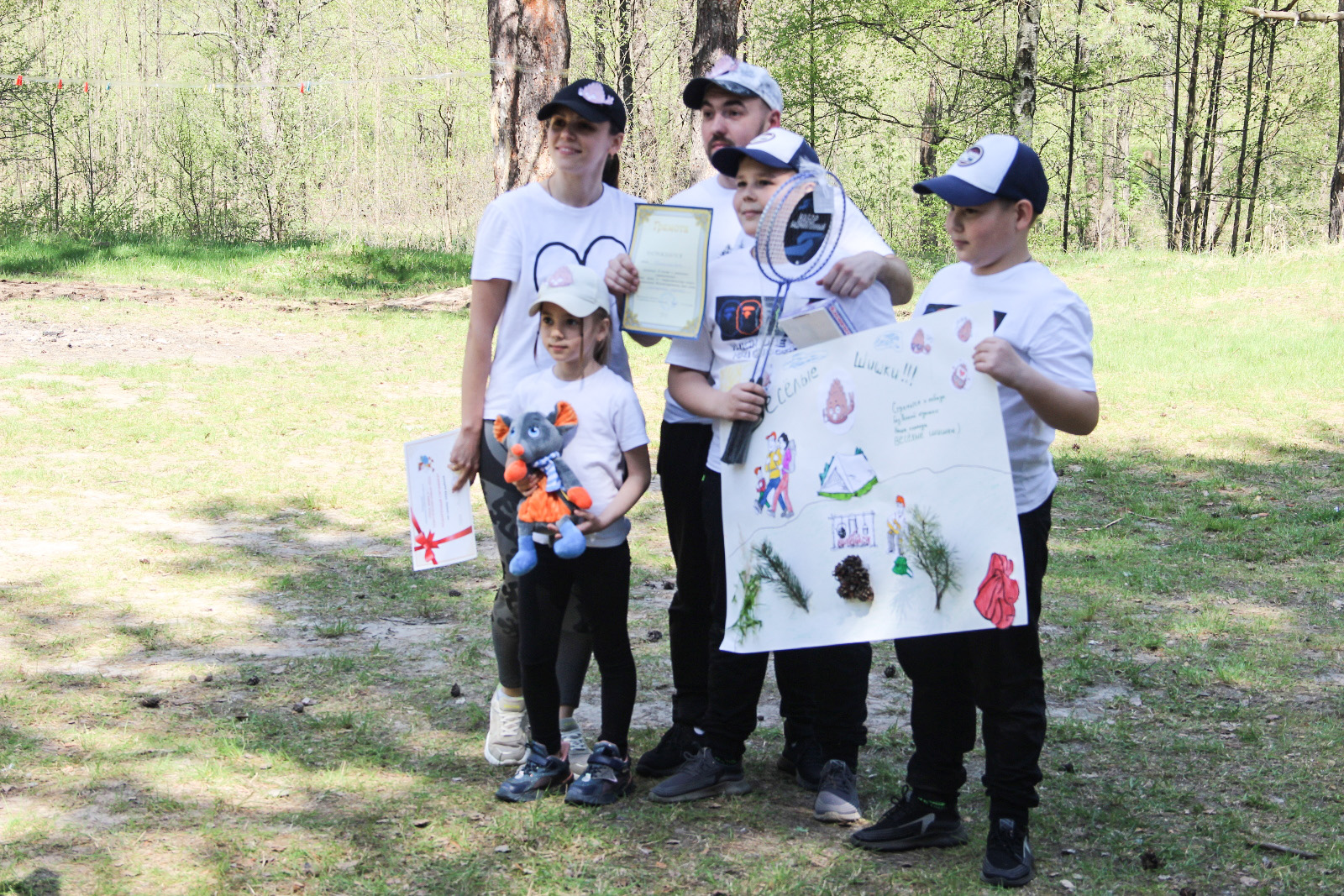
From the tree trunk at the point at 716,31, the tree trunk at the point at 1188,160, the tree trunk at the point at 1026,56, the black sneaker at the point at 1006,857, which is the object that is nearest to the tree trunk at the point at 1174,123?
the tree trunk at the point at 1188,160

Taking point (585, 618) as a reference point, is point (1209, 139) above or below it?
above

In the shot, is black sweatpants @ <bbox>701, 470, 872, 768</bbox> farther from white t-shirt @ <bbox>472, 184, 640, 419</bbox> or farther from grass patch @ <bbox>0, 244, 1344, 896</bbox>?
white t-shirt @ <bbox>472, 184, 640, 419</bbox>

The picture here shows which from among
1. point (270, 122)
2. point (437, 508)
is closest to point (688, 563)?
point (437, 508)

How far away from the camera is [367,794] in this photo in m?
3.60

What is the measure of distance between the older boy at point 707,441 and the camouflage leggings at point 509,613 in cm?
32

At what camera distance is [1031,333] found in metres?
2.83

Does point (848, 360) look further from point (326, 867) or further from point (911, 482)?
point (326, 867)

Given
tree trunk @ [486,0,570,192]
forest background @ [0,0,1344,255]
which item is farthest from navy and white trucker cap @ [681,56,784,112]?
forest background @ [0,0,1344,255]

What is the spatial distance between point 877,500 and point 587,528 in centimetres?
84

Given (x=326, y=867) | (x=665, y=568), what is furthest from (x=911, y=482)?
(x=665, y=568)

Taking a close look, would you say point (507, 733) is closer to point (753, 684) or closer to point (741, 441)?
point (753, 684)

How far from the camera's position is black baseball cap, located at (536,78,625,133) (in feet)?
10.8

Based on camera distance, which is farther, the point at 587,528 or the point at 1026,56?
the point at 1026,56

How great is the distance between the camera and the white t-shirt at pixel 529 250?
342 cm
